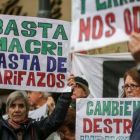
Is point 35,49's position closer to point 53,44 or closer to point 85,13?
point 53,44

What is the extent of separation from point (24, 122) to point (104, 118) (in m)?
0.88

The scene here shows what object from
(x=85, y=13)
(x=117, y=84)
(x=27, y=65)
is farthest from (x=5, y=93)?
(x=85, y=13)

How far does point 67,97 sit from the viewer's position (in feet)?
19.7

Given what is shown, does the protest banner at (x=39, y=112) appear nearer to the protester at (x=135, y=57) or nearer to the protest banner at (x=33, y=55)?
the protest banner at (x=33, y=55)

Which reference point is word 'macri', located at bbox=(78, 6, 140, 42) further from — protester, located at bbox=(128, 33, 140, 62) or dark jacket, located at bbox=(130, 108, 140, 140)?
protester, located at bbox=(128, 33, 140, 62)

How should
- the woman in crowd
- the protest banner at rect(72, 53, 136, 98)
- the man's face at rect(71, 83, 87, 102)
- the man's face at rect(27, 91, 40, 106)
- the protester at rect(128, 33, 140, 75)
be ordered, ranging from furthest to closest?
the protest banner at rect(72, 53, 136, 98), the man's face at rect(27, 91, 40, 106), the man's face at rect(71, 83, 87, 102), the woman in crowd, the protester at rect(128, 33, 140, 75)

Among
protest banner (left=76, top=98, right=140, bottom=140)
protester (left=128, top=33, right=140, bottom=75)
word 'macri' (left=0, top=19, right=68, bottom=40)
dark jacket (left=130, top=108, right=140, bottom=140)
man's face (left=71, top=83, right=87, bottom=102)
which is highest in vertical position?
word 'macri' (left=0, top=19, right=68, bottom=40)

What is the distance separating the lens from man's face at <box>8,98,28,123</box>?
5918 millimetres

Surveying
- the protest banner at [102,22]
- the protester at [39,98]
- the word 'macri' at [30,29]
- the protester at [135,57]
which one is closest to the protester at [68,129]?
the word 'macri' at [30,29]

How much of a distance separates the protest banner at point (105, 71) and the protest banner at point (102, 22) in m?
2.95

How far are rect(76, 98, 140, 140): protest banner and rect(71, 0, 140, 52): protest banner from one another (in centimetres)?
108

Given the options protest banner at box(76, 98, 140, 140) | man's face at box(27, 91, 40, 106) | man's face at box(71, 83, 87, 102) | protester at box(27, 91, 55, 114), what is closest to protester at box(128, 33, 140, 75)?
protest banner at box(76, 98, 140, 140)

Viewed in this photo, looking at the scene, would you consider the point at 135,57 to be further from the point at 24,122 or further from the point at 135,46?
the point at 24,122

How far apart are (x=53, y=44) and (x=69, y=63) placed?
23cm
